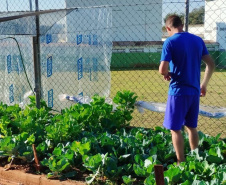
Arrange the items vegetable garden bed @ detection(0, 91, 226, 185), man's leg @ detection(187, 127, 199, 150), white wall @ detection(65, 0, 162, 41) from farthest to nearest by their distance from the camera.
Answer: white wall @ detection(65, 0, 162, 41) → man's leg @ detection(187, 127, 199, 150) → vegetable garden bed @ detection(0, 91, 226, 185)

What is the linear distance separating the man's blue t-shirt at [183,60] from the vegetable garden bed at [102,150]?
650 mm

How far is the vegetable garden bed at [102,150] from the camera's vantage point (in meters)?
3.35

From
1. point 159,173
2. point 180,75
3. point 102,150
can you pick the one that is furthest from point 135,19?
point 159,173

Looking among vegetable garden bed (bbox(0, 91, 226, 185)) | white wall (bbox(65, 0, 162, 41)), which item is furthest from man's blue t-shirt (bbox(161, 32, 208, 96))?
white wall (bbox(65, 0, 162, 41))

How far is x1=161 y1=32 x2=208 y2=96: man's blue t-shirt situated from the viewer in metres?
3.54

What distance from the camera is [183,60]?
11.8 ft

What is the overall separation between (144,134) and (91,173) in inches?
39.8

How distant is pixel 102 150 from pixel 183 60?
1329 millimetres

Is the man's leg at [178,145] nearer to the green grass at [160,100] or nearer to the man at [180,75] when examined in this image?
the man at [180,75]

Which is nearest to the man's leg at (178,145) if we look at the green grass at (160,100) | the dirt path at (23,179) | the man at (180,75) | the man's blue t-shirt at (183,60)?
the man at (180,75)

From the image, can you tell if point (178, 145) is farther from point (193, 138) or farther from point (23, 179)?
point (23, 179)

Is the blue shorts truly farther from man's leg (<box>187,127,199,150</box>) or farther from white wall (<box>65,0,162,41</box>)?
white wall (<box>65,0,162,41</box>)

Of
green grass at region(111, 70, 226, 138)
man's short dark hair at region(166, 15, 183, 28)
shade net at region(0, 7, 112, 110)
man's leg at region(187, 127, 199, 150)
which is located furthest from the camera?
shade net at region(0, 7, 112, 110)

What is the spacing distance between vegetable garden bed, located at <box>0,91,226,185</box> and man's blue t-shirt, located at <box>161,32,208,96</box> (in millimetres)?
650
